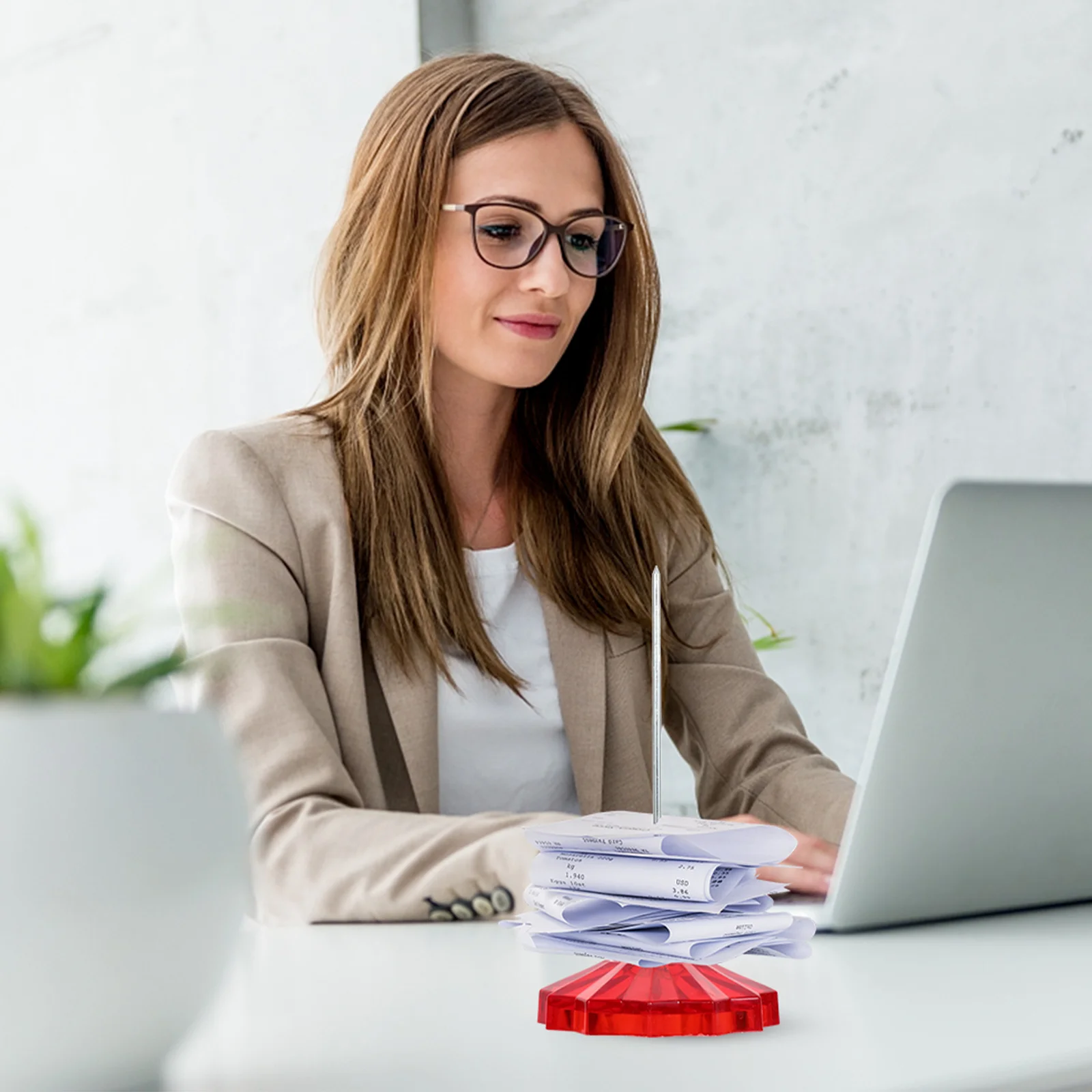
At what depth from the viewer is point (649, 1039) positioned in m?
0.64

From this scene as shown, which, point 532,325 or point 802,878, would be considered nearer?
point 802,878

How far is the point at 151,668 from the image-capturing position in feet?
1.56

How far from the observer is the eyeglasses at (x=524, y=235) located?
5.83 feet

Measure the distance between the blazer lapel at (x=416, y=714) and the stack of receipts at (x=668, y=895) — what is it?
0.88 m

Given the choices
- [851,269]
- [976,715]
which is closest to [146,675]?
[976,715]

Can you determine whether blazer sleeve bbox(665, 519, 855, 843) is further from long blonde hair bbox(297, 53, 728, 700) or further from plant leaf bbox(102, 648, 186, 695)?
plant leaf bbox(102, 648, 186, 695)

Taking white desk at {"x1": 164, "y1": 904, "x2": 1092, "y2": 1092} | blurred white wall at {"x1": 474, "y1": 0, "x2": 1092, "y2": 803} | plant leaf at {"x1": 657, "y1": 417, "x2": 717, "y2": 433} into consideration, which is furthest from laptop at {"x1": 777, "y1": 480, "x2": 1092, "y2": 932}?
plant leaf at {"x1": 657, "y1": 417, "x2": 717, "y2": 433}

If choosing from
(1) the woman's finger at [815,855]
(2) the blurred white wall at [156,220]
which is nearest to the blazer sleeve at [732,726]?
(1) the woman's finger at [815,855]

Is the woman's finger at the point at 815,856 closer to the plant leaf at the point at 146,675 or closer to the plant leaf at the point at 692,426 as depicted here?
the plant leaf at the point at 146,675

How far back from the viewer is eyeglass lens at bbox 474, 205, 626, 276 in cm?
178

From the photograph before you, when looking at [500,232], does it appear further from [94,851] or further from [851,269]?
[94,851]

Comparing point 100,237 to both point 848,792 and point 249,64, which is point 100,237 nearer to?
point 249,64

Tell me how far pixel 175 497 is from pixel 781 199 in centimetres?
167

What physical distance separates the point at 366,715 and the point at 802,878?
68 cm
